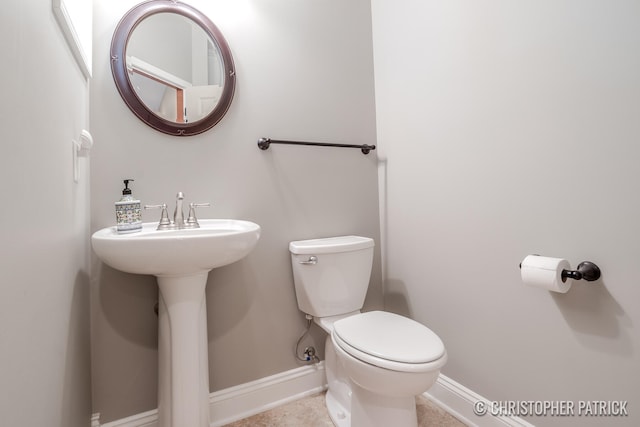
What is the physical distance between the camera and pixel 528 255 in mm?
1062

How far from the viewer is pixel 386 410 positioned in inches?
41.4

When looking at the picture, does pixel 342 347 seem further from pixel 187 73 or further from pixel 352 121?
pixel 187 73

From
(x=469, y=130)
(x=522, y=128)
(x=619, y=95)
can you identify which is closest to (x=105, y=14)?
(x=469, y=130)

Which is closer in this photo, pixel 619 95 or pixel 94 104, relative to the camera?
pixel 619 95

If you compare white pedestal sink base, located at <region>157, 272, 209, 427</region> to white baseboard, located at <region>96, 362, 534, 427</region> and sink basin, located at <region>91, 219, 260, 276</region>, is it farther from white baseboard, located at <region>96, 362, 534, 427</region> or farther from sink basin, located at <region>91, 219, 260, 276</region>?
white baseboard, located at <region>96, 362, 534, 427</region>

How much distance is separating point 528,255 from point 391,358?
60 cm

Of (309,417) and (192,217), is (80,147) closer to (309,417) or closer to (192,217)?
(192,217)

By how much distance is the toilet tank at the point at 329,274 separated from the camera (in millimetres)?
1397

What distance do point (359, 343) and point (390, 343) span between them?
4.1 inches

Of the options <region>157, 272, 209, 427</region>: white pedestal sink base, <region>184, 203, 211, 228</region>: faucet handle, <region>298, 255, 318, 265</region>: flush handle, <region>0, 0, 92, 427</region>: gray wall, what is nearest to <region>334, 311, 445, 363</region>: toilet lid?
<region>298, 255, 318, 265</region>: flush handle

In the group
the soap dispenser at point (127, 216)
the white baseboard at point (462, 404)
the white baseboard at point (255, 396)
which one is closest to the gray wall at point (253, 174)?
the white baseboard at point (255, 396)

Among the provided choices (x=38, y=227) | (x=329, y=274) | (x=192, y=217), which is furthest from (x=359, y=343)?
(x=38, y=227)

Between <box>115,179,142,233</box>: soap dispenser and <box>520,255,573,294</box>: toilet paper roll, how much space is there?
1328 millimetres

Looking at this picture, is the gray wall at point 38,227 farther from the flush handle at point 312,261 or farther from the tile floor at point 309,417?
the flush handle at point 312,261
